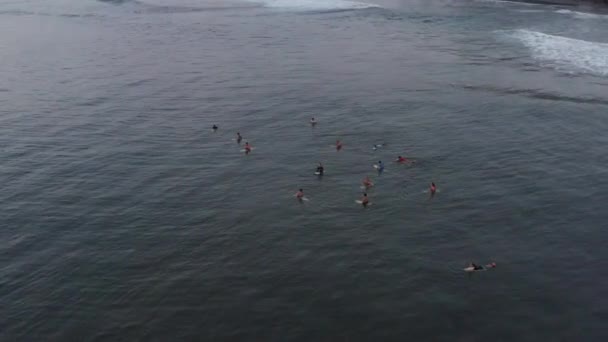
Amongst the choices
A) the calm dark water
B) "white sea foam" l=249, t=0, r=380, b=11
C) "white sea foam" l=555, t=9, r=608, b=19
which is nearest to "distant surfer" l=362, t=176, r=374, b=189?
the calm dark water

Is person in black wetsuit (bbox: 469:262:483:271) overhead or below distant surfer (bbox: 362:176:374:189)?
below

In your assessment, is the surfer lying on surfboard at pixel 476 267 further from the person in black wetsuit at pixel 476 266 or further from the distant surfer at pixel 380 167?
the distant surfer at pixel 380 167

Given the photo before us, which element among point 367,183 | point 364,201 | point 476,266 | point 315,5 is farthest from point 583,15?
point 476,266

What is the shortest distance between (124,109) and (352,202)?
3147cm

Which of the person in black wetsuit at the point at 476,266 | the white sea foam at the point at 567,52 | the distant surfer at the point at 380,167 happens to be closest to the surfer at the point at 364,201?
the distant surfer at the point at 380,167

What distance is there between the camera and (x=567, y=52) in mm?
79812

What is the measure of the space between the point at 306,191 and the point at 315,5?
3634 inches

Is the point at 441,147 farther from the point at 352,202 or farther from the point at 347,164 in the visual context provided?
the point at 352,202

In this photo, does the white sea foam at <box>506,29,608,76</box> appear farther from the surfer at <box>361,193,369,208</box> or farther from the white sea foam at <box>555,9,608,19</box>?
the surfer at <box>361,193,369,208</box>

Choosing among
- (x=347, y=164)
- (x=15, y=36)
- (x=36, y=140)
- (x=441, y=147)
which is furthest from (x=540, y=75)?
(x=15, y=36)

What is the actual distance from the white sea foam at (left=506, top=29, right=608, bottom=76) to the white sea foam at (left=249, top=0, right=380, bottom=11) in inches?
1645

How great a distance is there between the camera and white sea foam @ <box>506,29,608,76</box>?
72.5m

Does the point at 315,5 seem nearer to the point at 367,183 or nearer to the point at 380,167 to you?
the point at 380,167

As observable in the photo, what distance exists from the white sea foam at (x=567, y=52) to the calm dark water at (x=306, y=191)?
489 mm
